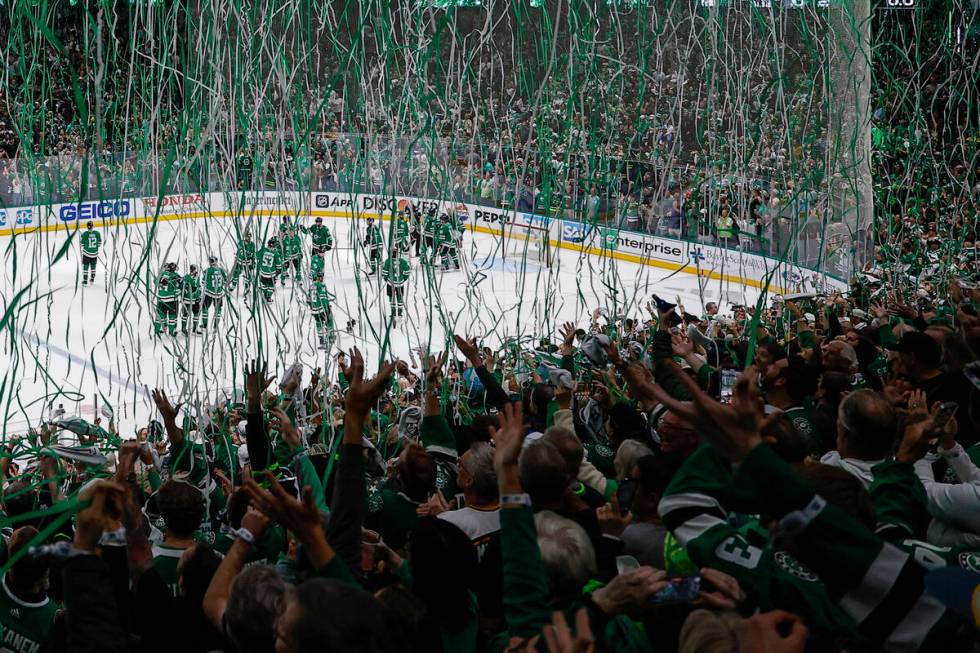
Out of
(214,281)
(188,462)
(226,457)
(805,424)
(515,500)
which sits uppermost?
(515,500)

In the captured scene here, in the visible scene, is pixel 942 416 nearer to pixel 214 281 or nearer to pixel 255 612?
pixel 255 612

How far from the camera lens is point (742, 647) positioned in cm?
113

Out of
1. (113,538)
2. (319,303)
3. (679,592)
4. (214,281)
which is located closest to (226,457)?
(319,303)

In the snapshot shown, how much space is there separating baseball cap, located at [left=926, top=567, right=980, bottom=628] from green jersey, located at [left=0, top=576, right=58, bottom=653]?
4.79 feet

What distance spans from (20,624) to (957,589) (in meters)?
1.54

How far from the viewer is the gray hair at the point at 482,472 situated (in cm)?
198

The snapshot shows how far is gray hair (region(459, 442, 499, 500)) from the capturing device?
1981 millimetres

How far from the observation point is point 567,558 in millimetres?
1562

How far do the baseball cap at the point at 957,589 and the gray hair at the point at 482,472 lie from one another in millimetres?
861

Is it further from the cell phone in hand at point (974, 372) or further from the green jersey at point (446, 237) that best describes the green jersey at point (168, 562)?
the green jersey at point (446, 237)

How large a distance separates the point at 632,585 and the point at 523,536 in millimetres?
187

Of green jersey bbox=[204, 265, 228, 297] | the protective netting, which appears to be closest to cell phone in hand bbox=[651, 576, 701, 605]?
green jersey bbox=[204, 265, 228, 297]

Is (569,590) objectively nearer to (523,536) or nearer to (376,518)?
(523,536)

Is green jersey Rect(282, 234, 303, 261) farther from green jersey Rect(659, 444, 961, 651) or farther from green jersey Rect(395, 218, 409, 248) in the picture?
green jersey Rect(659, 444, 961, 651)
